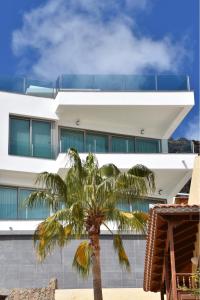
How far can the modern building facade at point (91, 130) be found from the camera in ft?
113

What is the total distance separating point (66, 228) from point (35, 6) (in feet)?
25.2

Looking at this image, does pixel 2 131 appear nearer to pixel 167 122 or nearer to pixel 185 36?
pixel 167 122

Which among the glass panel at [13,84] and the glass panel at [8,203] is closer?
the glass panel at [8,203]

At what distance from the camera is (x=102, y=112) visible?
36469 millimetres

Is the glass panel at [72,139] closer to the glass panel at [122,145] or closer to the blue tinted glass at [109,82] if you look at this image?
the glass panel at [122,145]

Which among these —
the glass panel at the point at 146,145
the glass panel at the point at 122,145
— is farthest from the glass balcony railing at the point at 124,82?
the glass panel at the point at 146,145

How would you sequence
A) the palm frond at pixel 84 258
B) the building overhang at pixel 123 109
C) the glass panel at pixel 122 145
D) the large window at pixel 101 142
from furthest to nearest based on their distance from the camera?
the glass panel at pixel 122 145 < the large window at pixel 101 142 < the building overhang at pixel 123 109 < the palm frond at pixel 84 258

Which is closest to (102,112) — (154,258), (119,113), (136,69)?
(119,113)

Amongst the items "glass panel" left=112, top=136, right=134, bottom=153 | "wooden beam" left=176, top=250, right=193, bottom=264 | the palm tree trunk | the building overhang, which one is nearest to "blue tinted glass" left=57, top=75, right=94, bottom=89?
the building overhang

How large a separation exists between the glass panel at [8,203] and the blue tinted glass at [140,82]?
7.70 metres

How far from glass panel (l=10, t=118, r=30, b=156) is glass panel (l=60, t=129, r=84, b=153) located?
6.22 feet

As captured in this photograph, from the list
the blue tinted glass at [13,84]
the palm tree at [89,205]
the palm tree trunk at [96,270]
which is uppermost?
the blue tinted glass at [13,84]

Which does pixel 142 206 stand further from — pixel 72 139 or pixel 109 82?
pixel 109 82

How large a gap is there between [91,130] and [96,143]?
0.72 metres
